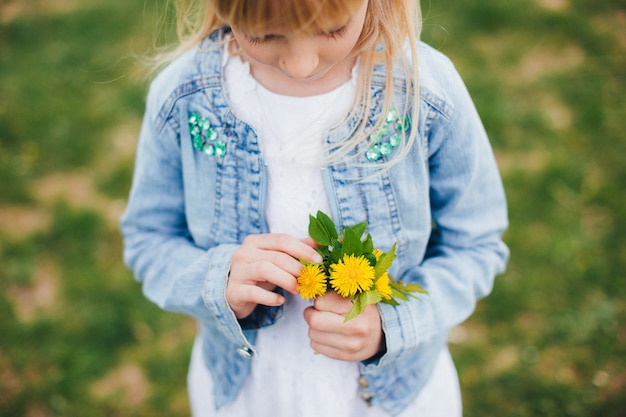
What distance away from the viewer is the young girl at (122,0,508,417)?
3.98ft

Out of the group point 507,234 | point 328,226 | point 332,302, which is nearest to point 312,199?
point 328,226

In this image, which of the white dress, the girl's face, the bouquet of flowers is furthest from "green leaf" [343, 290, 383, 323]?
the girl's face

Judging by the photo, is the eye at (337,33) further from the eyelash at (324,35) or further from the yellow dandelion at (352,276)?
the yellow dandelion at (352,276)

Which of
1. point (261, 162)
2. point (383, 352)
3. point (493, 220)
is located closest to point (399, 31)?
point (261, 162)

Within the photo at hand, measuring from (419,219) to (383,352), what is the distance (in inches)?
12.4

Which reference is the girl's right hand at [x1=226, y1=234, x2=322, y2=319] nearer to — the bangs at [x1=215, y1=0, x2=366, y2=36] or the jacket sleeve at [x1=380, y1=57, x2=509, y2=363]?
the jacket sleeve at [x1=380, y1=57, x2=509, y2=363]

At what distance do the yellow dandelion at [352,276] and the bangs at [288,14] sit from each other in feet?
1.42

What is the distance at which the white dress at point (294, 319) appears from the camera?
4.12 ft

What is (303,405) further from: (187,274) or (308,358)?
(187,274)

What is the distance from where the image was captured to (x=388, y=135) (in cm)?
124

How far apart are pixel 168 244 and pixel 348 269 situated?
567mm

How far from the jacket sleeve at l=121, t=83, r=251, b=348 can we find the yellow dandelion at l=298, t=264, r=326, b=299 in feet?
0.70

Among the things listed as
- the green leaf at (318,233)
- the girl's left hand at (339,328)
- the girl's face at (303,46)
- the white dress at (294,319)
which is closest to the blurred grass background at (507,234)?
the white dress at (294,319)

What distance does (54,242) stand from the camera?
312 centimetres
